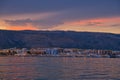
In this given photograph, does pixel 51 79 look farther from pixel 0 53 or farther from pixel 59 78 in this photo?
pixel 0 53

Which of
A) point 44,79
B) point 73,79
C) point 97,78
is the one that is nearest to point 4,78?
point 44,79

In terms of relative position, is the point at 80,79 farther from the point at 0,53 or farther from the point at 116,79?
the point at 0,53

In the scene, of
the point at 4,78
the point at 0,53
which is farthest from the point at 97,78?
the point at 0,53

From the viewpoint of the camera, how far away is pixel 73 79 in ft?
164

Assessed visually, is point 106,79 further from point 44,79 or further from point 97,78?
point 44,79

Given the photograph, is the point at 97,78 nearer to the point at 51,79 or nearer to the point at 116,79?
the point at 116,79

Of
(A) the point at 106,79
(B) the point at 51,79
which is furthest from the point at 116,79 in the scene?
(B) the point at 51,79

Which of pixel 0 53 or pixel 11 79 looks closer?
pixel 11 79

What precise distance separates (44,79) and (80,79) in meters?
4.45

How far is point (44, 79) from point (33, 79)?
1.32 meters

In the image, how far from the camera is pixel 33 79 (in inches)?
1948

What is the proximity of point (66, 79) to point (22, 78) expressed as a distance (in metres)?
5.31

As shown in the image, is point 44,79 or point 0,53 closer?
point 44,79

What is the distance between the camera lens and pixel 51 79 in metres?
49.8
